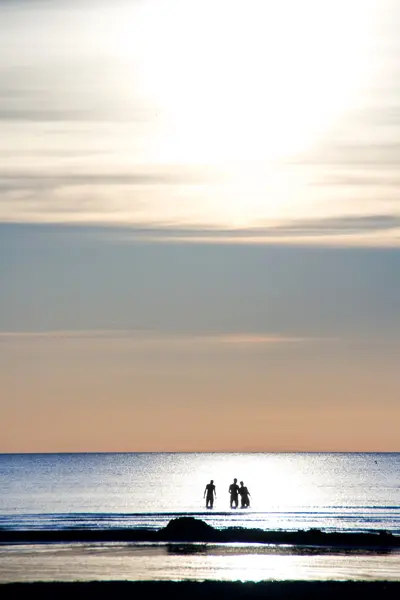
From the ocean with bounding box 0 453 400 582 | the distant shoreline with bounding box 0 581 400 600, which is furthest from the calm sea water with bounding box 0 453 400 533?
the distant shoreline with bounding box 0 581 400 600

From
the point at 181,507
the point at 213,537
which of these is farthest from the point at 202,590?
the point at 181,507

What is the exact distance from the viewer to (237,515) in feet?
268

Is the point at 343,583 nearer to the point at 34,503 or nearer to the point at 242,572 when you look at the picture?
the point at 242,572

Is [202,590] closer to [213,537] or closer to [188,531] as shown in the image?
[213,537]

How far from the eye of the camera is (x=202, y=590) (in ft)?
142

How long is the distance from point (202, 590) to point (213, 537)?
665 inches

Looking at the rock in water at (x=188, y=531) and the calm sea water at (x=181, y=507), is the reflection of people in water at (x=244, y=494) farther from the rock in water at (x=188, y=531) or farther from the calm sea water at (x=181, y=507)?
the rock in water at (x=188, y=531)

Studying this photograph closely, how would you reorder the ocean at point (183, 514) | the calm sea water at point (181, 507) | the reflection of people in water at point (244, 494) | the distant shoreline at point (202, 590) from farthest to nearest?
the reflection of people in water at point (244, 494), the calm sea water at point (181, 507), the ocean at point (183, 514), the distant shoreline at point (202, 590)

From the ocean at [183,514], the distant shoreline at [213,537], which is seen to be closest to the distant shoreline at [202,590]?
the ocean at [183,514]

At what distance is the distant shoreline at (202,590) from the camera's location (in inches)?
1667

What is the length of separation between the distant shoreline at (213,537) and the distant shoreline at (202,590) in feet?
47.3

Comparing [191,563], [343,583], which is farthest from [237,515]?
[343,583]

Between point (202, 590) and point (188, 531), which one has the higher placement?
point (188, 531)

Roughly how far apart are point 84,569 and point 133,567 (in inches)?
70.7
